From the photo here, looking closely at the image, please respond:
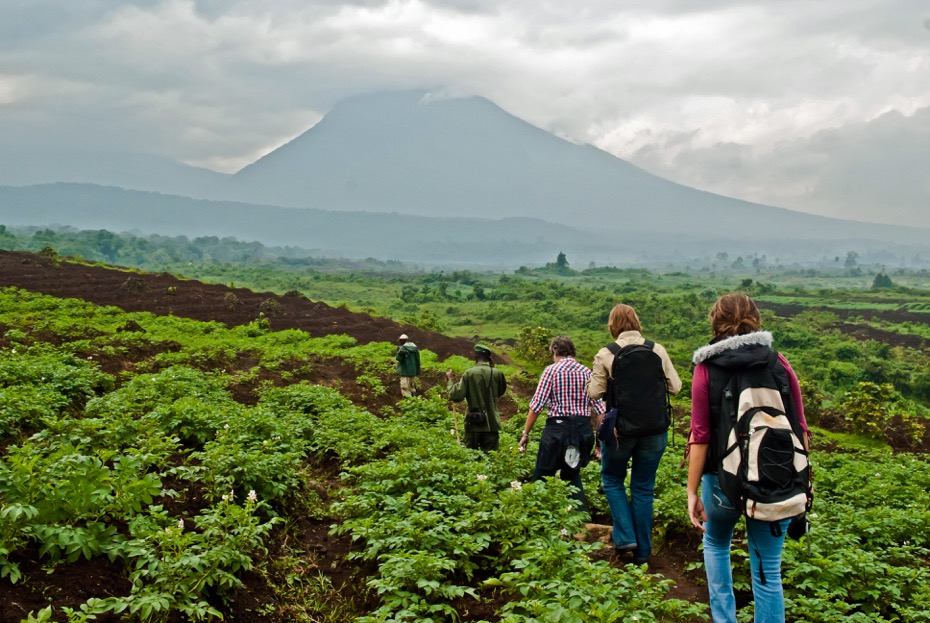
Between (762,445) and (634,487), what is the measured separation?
2.25 m

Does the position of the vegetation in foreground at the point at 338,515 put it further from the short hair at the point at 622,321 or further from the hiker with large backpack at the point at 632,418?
the short hair at the point at 622,321

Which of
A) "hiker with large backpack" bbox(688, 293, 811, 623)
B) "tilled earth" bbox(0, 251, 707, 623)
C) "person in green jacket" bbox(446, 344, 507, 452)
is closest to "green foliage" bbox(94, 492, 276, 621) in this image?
"tilled earth" bbox(0, 251, 707, 623)

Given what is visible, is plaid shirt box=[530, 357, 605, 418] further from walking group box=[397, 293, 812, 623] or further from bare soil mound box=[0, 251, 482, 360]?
bare soil mound box=[0, 251, 482, 360]

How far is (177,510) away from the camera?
5.61 m

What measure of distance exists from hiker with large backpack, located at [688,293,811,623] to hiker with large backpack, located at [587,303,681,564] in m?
1.23

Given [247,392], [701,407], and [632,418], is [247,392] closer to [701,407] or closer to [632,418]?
[632,418]

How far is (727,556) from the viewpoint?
14.0 feet

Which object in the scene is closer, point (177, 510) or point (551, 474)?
point (177, 510)

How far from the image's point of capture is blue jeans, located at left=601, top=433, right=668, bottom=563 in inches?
222

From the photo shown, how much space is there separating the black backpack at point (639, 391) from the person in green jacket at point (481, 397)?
263cm

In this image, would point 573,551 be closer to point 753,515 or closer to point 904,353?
point 753,515

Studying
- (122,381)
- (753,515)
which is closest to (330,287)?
(122,381)

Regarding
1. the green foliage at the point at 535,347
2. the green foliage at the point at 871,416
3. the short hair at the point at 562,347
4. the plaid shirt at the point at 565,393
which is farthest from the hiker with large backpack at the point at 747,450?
the green foliage at the point at 535,347

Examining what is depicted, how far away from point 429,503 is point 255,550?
1551 millimetres
